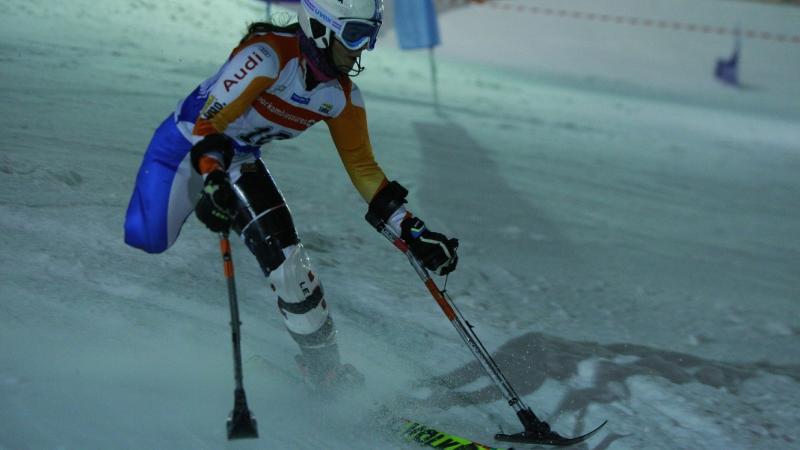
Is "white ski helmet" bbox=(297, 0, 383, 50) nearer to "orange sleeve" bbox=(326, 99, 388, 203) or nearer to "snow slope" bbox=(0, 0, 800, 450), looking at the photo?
"orange sleeve" bbox=(326, 99, 388, 203)

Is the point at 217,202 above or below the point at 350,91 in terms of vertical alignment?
below

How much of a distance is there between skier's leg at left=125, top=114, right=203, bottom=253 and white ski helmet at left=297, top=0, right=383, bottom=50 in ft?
2.41

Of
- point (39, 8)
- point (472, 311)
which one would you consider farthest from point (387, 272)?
point (39, 8)

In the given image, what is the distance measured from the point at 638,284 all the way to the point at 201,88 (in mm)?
3717

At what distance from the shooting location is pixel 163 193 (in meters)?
3.36

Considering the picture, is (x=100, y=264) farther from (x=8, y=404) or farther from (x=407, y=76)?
(x=407, y=76)

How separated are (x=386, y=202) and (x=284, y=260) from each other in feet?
1.86

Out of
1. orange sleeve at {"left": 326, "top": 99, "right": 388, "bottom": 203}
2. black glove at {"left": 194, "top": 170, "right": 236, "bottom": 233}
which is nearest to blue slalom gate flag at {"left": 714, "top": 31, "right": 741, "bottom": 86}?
orange sleeve at {"left": 326, "top": 99, "right": 388, "bottom": 203}

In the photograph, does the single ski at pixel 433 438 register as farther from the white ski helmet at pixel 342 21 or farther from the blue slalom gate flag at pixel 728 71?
the blue slalom gate flag at pixel 728 71

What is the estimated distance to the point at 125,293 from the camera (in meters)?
4.02

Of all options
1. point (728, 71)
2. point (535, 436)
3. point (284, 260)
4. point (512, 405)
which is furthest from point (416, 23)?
point (535, 436)

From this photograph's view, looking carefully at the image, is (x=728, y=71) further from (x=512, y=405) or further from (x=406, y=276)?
(x=512, y=405)

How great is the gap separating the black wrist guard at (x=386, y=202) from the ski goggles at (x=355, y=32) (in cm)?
66

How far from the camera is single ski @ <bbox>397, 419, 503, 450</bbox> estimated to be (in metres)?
3.12
